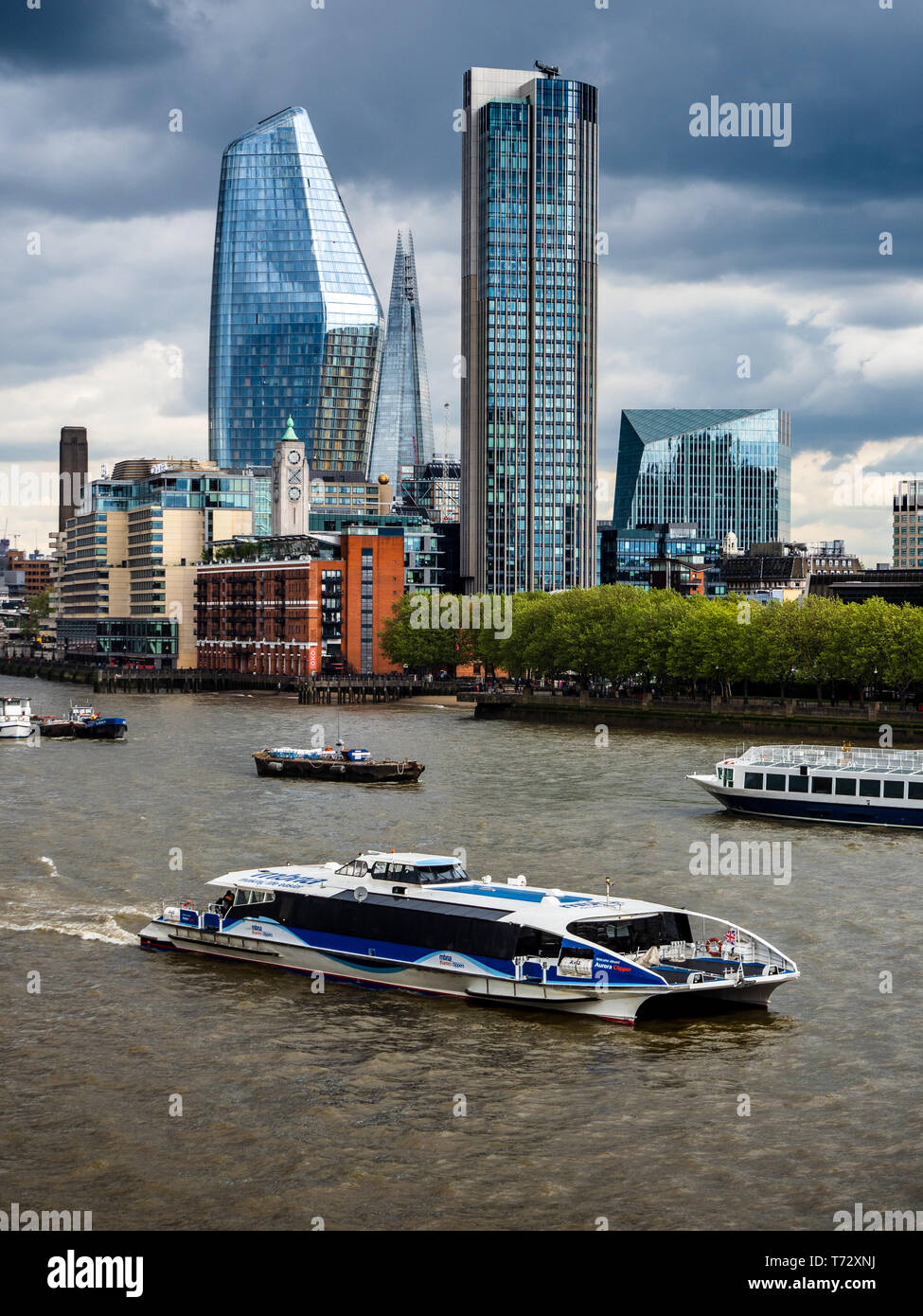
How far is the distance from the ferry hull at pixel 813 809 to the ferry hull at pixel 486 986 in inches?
1243

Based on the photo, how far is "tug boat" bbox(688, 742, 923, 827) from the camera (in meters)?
63.3

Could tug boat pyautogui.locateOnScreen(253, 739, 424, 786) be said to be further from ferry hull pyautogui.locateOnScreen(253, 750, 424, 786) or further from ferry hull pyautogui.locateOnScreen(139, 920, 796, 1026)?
ferry hull pyautogui.locateOnScreen(139, 920, 796, 1026)

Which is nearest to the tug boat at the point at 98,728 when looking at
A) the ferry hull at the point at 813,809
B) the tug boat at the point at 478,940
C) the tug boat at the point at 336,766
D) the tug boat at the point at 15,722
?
the tug boat at the point at 15,722

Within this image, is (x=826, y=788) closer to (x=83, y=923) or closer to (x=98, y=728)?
(x=83, y=923)

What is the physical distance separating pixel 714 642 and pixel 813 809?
181 ft

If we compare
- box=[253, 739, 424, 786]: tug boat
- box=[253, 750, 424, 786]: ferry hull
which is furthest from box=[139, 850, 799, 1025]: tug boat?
box=[253, 750, 424, 786]: ferry hull

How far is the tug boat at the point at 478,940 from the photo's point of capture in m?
32.8

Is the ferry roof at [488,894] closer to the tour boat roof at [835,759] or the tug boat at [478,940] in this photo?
the tug boat at [478,940]

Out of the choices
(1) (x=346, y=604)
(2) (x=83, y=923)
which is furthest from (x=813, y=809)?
(1) (x=346, y=604)

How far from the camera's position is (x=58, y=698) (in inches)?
6427

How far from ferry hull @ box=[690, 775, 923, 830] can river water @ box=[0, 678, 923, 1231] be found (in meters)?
9.26

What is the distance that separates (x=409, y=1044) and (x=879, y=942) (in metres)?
14.2
